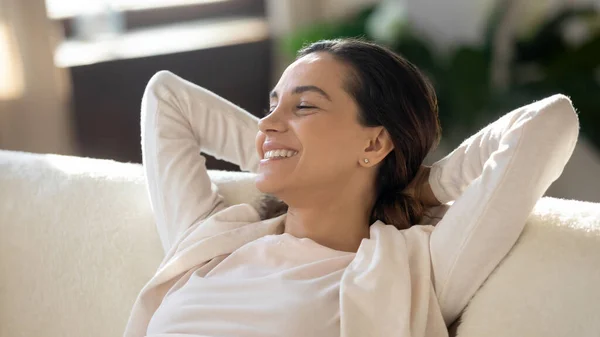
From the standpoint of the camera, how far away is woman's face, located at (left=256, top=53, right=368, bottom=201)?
137 centimetres

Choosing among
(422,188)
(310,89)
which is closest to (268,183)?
(310,89)

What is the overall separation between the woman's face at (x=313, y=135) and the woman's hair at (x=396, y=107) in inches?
0.9

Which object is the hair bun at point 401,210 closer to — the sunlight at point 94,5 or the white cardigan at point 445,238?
the white cardigan at point 445,238

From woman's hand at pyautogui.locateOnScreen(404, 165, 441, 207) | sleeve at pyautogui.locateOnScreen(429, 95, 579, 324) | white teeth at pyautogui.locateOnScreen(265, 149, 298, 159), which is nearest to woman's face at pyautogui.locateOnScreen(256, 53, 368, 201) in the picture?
white teeth at pyautogui.locateOnScreen(265, 149, 298, 159)

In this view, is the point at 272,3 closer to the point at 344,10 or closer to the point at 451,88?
the point at 344,10

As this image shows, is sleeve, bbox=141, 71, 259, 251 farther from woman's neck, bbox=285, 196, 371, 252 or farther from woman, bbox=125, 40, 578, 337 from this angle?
woman's neck, bbox=285, 196, 371, 252

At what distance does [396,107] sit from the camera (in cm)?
138

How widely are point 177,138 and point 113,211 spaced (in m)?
0.24

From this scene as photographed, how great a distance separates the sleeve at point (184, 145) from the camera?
156 centimetres

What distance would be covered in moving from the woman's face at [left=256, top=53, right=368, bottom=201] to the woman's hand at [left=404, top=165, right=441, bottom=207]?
4.3 inches

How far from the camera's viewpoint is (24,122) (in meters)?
2.96

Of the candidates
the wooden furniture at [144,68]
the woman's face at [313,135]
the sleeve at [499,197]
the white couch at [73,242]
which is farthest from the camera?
the wooden furniture at [144,68]

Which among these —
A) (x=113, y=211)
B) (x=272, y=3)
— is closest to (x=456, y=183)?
(x=113, y=211)

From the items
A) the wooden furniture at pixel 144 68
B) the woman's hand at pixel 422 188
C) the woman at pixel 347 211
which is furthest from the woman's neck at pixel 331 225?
the wooden furniture at pixel 144 68
